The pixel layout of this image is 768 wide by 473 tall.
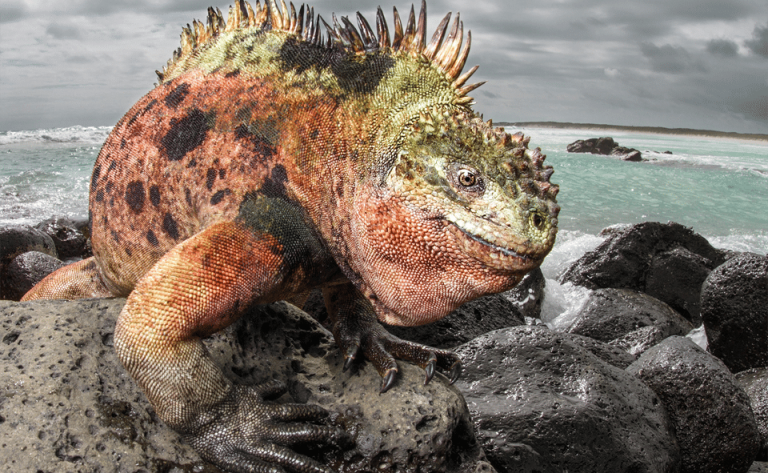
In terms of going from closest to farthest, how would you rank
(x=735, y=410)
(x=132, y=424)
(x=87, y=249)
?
1. (x=132, y=424)
2. (x=735, y=410)
3. (x=87, y=249)

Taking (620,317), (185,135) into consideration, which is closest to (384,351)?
(185,135)

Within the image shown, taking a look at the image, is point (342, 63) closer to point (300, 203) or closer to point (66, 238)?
point (300, 203)

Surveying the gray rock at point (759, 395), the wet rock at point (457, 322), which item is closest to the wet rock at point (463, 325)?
the wet rock at point (457, 322)

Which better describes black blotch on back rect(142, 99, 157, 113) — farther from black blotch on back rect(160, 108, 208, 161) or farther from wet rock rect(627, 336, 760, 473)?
wet rock rect(627, 336, 760, 473)

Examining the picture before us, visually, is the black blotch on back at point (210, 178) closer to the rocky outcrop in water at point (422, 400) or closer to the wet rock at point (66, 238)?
the rocky outcrop in water at point (422, 400)

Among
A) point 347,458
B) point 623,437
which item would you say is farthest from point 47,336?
point 623,437

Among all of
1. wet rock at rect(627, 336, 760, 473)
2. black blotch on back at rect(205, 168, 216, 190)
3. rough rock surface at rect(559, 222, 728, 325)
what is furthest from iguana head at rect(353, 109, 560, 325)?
rough rock surface at rect(559, 222, 728, 325)

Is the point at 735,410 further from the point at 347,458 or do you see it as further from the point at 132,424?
the point at 132,424

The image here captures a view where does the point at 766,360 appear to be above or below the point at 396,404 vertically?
below
